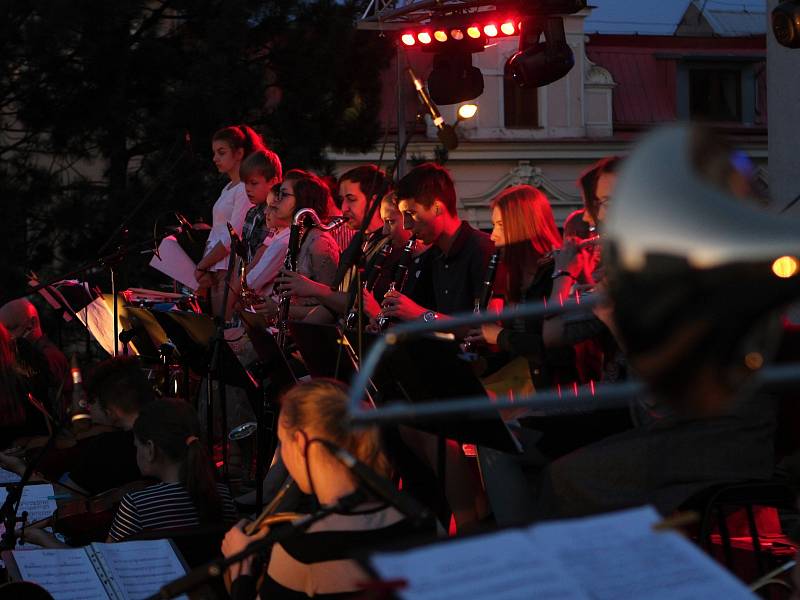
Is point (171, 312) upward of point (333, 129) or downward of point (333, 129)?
downward

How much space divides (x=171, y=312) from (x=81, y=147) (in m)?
9.49

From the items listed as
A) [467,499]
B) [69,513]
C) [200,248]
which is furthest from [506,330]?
[200,248]

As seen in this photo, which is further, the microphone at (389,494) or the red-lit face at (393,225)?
the red-lit face at (393,225)

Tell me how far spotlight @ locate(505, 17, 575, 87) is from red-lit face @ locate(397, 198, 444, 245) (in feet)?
6.35

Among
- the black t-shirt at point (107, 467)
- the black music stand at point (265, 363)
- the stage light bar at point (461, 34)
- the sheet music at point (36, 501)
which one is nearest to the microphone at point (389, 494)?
the black music stand at point (265, 363)

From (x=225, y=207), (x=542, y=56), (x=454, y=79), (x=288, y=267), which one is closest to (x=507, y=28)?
(x=542, y=56)

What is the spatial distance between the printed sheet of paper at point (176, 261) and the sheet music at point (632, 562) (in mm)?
5796

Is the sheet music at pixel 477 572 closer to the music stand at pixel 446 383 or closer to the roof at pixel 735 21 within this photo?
the music stand at pixel 446 383

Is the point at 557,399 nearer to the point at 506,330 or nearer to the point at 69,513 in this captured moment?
the point at 506,330

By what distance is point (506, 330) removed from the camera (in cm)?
435

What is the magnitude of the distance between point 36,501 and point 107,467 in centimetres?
37

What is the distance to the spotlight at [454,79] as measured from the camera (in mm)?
7504

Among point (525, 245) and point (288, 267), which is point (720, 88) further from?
point (525, 245)

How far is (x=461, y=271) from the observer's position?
5.46 m
